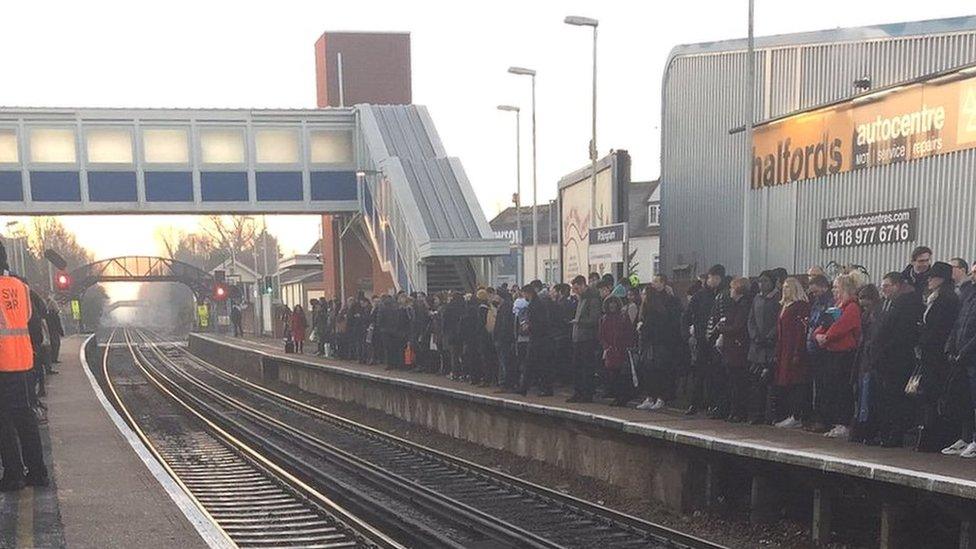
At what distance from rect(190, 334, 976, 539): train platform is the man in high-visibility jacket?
6004 millimetres

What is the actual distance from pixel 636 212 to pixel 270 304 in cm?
2082

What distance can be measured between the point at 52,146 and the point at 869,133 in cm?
2484

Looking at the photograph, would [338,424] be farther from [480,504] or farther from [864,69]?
[864,69]

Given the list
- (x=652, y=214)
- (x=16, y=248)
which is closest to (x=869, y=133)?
(x=652, y=214)

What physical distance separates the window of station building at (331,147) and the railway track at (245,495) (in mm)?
14062

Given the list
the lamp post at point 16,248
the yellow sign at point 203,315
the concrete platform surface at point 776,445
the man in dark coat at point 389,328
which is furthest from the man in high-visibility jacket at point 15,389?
the yellow sign at point 203,315

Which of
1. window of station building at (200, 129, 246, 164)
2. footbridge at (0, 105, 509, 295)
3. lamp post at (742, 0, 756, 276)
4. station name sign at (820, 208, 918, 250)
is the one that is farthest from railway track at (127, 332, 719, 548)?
window of station building at (200, 129, 246, 164)

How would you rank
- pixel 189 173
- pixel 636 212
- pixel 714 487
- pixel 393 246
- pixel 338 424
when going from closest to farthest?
pixel 714 487 < pixel 338 424 < pixel 393 246 < pixel 189 173 < pixel 636 212

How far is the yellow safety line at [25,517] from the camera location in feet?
20.6

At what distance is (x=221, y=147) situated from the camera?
29.2 meters

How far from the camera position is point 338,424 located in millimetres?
17172

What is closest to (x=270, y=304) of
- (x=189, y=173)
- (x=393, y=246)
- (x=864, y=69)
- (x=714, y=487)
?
(x=189, y=173)

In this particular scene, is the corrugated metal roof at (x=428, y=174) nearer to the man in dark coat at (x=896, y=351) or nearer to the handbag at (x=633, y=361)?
the handbag at (x=633, y=361)

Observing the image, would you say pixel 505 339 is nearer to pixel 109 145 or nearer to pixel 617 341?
pixel 617 341
